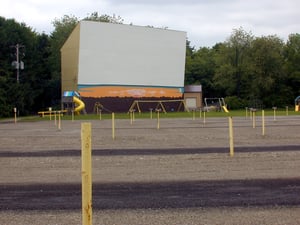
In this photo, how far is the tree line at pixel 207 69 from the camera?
7233 cm

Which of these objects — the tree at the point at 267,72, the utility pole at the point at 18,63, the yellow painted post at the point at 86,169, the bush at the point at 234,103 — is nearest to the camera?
the yellow painted post at the point at 86,169

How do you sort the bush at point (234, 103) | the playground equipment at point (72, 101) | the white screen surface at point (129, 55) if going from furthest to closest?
the bush at point (234, 103), the white screen surface at point (129, 55), the playground equipment at point (72, 101)

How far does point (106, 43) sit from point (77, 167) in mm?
55551

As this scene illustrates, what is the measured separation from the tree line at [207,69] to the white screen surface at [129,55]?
9989 mm

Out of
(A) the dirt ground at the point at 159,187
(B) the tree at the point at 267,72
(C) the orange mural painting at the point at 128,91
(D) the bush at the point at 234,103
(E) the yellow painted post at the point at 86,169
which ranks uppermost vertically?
Answer: (B) the tree at the point at 267,72

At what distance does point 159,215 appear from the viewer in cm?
801

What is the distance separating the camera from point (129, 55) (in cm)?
7038

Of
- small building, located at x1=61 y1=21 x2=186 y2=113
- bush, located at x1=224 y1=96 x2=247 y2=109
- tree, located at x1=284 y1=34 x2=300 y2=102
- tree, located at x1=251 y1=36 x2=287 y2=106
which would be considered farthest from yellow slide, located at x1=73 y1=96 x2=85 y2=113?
tree, located at x1=284 y1=34 x2=300 y2=102

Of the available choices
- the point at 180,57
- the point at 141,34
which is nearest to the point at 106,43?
the point at 141,34

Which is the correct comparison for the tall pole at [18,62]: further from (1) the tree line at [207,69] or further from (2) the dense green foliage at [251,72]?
(2) the dense green foliage at [251,72]

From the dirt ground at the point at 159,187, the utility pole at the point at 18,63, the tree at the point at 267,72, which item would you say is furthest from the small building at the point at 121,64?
the dirt ground at the point at 159,187

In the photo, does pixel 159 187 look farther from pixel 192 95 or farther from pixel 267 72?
pixel 267 72

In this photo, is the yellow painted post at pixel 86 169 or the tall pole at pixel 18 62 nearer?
the yellow painted post at pixel 86 169

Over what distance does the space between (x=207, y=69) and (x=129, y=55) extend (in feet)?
102
